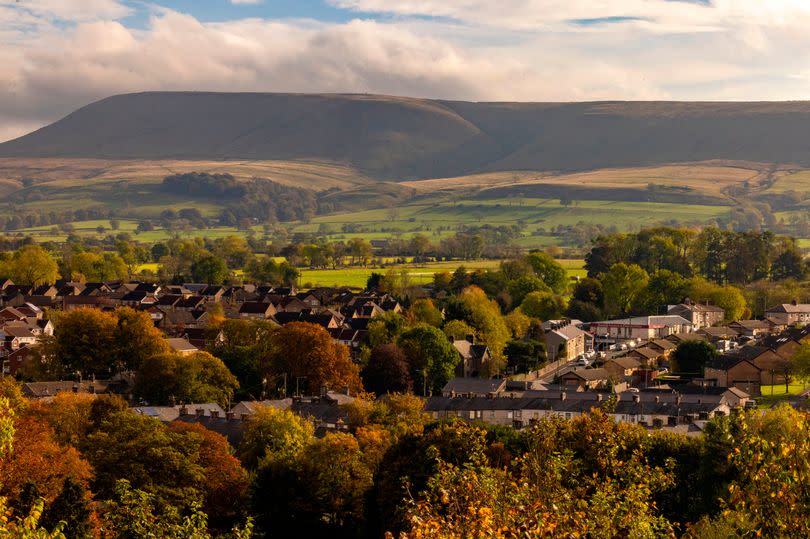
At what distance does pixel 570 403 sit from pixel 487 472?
108 ft

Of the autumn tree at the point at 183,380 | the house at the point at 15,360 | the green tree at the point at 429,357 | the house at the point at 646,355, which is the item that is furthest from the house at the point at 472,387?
the house at the point at 15,360

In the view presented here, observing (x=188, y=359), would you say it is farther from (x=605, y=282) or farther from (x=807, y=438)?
(x=605, y=282)

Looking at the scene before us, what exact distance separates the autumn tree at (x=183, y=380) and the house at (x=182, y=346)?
9913 mm

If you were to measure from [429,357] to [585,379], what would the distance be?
319 inches

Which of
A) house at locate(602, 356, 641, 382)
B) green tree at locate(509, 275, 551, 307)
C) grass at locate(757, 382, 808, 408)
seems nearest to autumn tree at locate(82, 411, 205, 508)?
grass at locate(757, 382, 808, 408)

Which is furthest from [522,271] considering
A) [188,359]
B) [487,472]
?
[487,472]

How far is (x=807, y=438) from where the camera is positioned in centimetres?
1284

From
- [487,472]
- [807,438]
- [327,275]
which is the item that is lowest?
[327,275]

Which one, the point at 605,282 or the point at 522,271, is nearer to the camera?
the point at 605,282

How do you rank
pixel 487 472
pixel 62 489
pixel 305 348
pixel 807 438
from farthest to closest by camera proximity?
pixel 305 348 < pixel 62 489 < pixel 487 472 < pixel 807 438

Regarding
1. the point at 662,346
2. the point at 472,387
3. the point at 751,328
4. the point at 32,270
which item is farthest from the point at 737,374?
the point at 32,270

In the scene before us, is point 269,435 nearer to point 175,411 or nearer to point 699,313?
point 175,411

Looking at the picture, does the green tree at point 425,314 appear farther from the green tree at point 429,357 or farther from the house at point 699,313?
the house at point 699,313

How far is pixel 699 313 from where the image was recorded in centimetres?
9206
